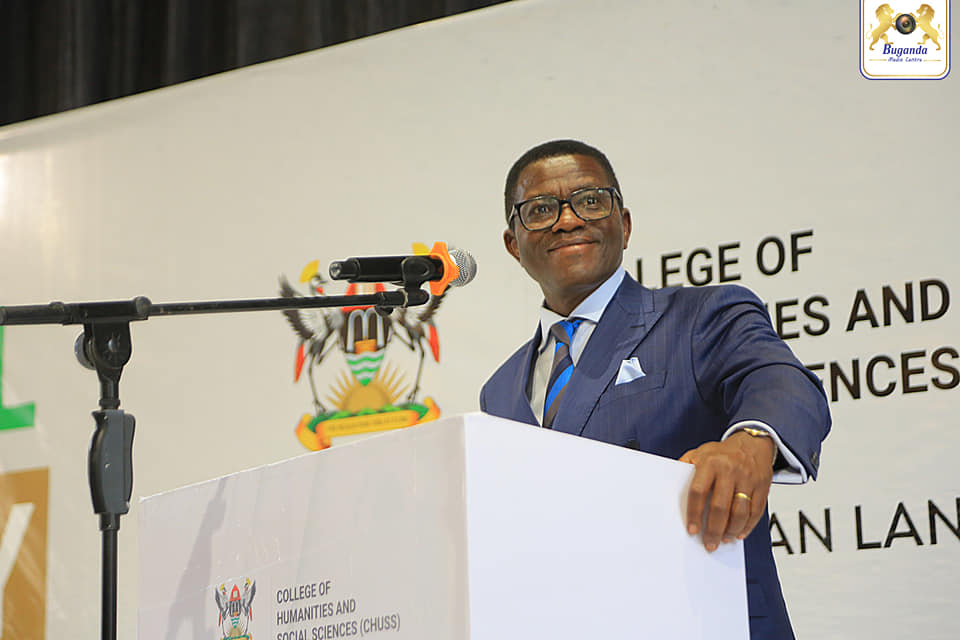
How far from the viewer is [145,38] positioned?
406 centimetres

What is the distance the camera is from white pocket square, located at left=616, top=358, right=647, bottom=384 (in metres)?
1.72

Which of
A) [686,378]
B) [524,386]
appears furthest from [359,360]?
[686,378]

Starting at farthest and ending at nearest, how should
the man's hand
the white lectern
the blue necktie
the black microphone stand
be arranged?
the blue necktie < the black microphone stand < the man's hand < the white lectern

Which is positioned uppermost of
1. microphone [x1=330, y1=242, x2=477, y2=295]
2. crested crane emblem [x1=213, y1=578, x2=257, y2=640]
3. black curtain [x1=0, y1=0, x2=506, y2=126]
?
black curtain [x1=0, y1=0, x2=506, y2=126]

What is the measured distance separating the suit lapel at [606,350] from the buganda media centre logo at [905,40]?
92 cm

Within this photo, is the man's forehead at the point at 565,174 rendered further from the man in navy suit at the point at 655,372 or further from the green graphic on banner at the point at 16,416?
the green graphic on banner at the point at 16,416

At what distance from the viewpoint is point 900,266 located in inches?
92.6

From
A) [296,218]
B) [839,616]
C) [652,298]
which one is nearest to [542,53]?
[296,218]

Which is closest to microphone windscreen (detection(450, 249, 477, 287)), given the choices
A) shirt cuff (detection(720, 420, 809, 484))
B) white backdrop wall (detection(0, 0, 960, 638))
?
shirt cuff (detection(720, 420, 809, 484))

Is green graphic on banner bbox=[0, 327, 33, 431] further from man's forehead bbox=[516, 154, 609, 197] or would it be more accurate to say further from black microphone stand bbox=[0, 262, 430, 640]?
black microphone stand bbox=[0, 262, 430, 640]

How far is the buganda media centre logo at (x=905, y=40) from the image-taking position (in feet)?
7.79

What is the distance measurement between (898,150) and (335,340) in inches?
60.4

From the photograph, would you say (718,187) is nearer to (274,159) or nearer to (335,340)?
(335,340)

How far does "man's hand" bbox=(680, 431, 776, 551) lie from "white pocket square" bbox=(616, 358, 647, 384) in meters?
0.50
